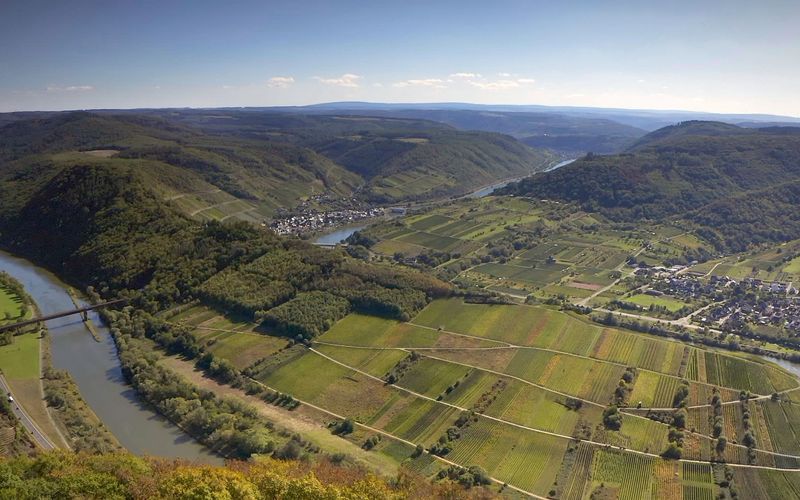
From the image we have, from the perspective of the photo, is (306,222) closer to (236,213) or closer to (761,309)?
(236,213)

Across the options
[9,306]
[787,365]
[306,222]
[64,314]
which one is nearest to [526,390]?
[787,365]

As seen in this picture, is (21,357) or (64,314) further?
(64,314)

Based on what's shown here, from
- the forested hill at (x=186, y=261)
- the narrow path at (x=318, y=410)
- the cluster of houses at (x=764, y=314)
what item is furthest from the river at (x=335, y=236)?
the cluster of houses at (x=764, y=314)

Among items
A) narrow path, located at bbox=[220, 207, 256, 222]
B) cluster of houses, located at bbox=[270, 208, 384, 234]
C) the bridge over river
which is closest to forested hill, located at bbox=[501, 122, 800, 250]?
cluster of houses, located at bbox=[270, 208, 384, 234]

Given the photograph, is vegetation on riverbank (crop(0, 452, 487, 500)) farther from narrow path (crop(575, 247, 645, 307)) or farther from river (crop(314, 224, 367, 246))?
river (crop(314, 224, 367, 246))

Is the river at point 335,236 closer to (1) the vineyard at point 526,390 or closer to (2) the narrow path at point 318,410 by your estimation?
(1) the vineyard at point 526,390

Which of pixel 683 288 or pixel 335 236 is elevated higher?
pixel 683 288

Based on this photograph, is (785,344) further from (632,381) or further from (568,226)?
(568,226)
